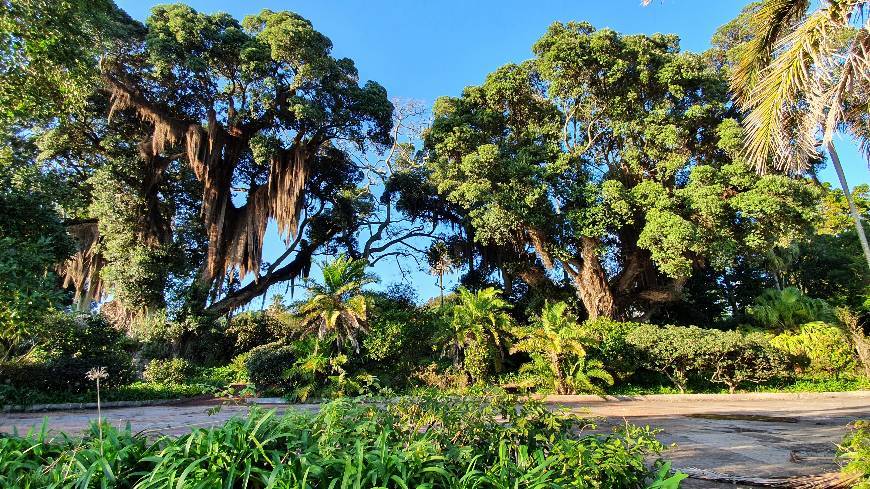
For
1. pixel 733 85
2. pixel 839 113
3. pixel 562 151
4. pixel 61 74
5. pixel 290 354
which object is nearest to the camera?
pixel 839 113

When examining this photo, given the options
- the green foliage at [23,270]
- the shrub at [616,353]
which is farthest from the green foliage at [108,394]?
the shrub at [616,353]

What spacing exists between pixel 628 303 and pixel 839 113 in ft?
36.9

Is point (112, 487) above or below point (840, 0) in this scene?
below

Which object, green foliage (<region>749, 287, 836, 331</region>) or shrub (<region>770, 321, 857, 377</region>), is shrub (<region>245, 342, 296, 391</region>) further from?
green foliage (<region>749, 287, 836, 331</region>)

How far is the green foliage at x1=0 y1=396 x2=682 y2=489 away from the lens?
82.4 inches

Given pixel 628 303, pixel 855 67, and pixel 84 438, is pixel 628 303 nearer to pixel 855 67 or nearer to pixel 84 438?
pixel 855 67

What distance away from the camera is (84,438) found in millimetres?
2920

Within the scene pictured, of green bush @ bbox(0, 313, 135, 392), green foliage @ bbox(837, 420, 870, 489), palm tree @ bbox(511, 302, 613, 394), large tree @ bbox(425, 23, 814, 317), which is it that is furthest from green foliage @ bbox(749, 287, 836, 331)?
green bush @ bbox(0, 313, 135, 392)

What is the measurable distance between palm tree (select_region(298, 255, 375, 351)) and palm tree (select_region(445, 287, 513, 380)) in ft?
7.98

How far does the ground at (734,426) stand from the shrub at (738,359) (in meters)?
0.91

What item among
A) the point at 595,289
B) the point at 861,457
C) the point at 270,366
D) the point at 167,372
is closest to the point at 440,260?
the point at 595,289

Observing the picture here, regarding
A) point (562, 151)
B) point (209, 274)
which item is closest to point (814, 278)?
point (562, 151)

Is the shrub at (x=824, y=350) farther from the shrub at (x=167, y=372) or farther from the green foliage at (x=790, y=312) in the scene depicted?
the shrub at (x=167, y=372)

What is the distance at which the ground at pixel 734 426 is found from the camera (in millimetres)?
3715
